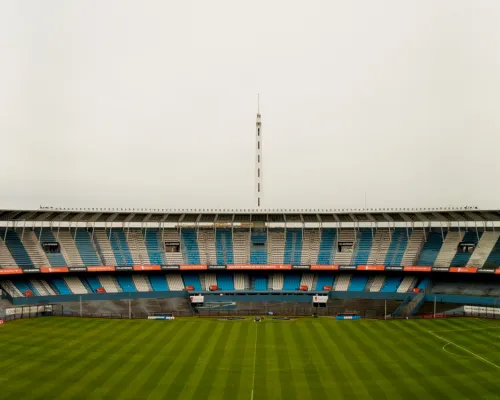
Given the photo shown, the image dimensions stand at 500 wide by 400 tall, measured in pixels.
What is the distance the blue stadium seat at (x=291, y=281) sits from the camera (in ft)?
207

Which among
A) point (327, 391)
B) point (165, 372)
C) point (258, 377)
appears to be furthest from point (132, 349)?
point (327, 391)

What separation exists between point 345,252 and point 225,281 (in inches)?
835

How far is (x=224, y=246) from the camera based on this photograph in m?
69.0

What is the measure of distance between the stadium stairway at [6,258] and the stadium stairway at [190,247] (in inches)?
1017

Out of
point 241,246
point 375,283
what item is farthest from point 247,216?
point 375,283

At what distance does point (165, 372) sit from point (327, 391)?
12.3 m

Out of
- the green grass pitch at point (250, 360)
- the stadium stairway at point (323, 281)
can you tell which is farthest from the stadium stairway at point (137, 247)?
the stadium stairway at point (323, 281)

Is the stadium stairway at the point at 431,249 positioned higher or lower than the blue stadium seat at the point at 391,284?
higher

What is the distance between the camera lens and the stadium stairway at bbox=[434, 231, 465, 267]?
203 feet

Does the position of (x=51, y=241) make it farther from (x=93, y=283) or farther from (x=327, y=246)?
(x=327, y=246)

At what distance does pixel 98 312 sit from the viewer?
54.7 metres

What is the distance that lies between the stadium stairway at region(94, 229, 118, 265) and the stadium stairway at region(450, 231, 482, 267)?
5462 centimetres

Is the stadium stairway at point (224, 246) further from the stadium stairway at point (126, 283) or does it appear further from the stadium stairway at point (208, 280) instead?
the stadium stairway at point (126, 283)

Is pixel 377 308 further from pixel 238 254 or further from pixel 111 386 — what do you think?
pixel 111 386
